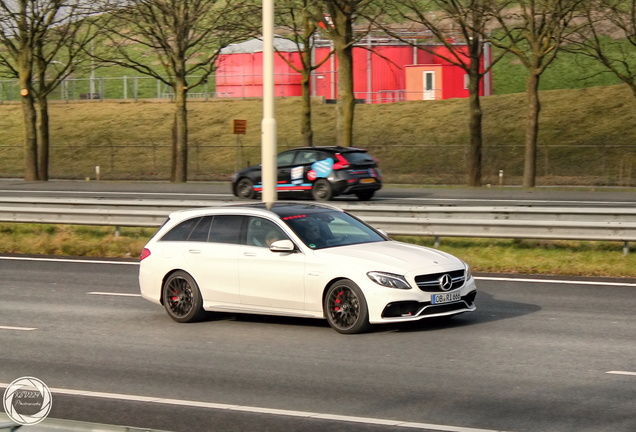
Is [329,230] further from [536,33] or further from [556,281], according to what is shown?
[536,33]

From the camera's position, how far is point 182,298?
37.7 ft

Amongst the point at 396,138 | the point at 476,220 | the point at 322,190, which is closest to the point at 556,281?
Answer: the point at 476,220

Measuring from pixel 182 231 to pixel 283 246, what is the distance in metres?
1.79

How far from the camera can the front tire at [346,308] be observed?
10.1m

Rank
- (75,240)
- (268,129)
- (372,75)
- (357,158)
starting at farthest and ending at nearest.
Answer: (372,75), (357,158), (75,240), (268,129)

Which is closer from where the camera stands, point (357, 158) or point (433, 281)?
point (433, 281)

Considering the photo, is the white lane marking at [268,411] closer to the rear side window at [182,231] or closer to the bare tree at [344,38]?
the rear side window at [182,231]

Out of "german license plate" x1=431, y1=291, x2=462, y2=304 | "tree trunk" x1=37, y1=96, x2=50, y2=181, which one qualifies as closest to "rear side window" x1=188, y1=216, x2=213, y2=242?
"german license plate" x1=431, y1=291, x2=462, y2=304

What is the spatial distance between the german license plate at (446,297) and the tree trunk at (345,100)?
26.4 meters

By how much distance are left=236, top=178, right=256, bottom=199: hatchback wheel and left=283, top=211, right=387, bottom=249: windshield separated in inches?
687

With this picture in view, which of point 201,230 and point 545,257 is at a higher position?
point 201,230

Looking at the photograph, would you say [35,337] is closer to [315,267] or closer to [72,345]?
[72,345]

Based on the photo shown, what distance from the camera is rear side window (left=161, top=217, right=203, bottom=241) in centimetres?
1176

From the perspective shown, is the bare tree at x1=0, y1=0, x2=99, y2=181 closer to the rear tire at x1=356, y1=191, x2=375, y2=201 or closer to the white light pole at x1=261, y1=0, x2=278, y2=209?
the rear tire at x1=356, y1=191, x2=375, y2=201
